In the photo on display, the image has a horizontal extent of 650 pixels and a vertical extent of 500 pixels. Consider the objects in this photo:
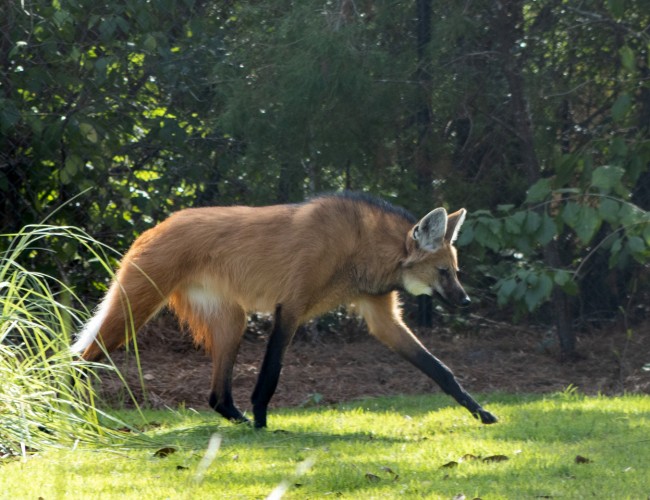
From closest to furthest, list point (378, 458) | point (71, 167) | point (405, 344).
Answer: point (378, 458) < point (405, 344) < point (71, 167)

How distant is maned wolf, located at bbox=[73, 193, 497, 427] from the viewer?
5.13 meters

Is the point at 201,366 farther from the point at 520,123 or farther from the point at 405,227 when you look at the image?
the point at 520,123

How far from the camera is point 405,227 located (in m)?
5.53

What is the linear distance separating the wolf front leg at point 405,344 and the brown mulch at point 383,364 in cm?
93

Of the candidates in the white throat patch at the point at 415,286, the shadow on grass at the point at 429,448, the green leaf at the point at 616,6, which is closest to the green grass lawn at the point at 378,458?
the shadow on grass at the point at 429,448

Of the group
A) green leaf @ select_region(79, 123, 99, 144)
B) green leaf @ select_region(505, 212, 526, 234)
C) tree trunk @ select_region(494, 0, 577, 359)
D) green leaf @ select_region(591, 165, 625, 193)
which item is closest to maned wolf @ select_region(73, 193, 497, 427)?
green leaf @ select_region(505, 212, 526, 234)

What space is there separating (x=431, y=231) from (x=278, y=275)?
86cm

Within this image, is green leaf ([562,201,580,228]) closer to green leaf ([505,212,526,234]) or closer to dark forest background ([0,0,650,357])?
green leaf ([505,212,526,234])

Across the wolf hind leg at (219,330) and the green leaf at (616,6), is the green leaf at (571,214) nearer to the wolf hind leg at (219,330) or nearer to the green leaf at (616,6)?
the green leaf at (616,6)

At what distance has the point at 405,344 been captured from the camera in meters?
5.38

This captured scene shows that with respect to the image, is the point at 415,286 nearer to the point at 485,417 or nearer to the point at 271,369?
the point at 485,417

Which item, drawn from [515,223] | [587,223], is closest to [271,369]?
[515,223]

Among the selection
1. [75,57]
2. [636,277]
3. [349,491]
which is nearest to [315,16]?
[75,57]

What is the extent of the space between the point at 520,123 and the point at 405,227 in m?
2.12
